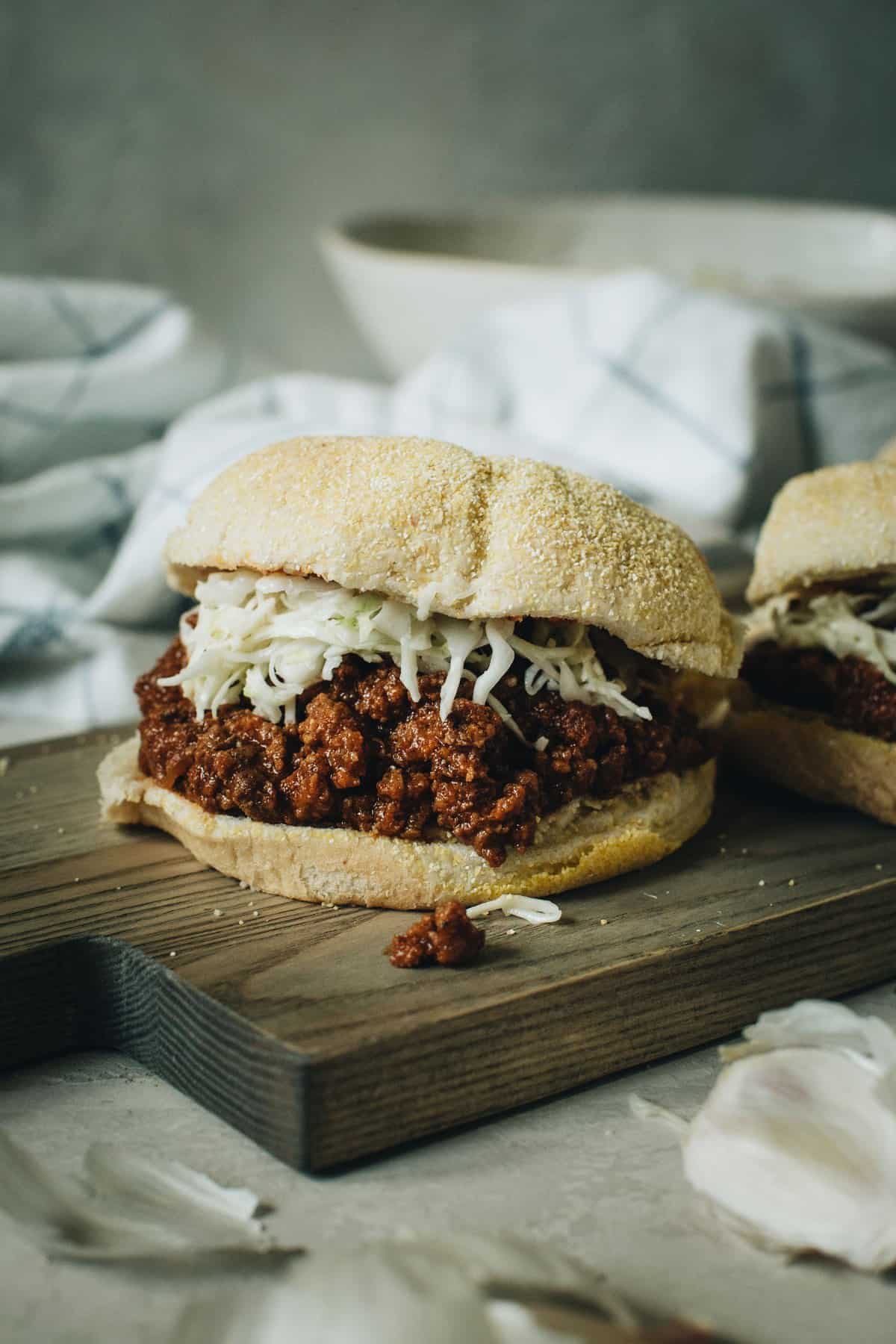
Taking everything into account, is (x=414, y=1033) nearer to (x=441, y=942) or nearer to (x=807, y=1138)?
(x=441, y=942)

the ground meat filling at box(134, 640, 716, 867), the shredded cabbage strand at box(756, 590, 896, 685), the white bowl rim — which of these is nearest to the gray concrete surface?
the ground meat filling at box(134, 640, 716, 867)

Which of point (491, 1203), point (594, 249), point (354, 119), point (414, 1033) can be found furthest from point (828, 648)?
point (354, 119)

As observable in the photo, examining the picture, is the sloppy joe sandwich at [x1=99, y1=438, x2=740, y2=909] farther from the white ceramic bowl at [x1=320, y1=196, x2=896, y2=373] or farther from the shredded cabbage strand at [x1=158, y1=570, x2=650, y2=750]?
the white ceramic bowl at [x1=320, y1=196, x2=896, y2=373]

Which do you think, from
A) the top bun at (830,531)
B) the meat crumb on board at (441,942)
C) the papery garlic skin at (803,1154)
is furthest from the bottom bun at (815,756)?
the meat crumb on board at (441,942)

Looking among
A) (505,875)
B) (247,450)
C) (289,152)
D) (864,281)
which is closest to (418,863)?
(505,875)

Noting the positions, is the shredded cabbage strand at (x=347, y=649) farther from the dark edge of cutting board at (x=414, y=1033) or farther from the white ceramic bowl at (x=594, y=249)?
the white ceramic bowl at (x=594, y=249)

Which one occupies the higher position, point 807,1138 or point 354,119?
point 354,119
